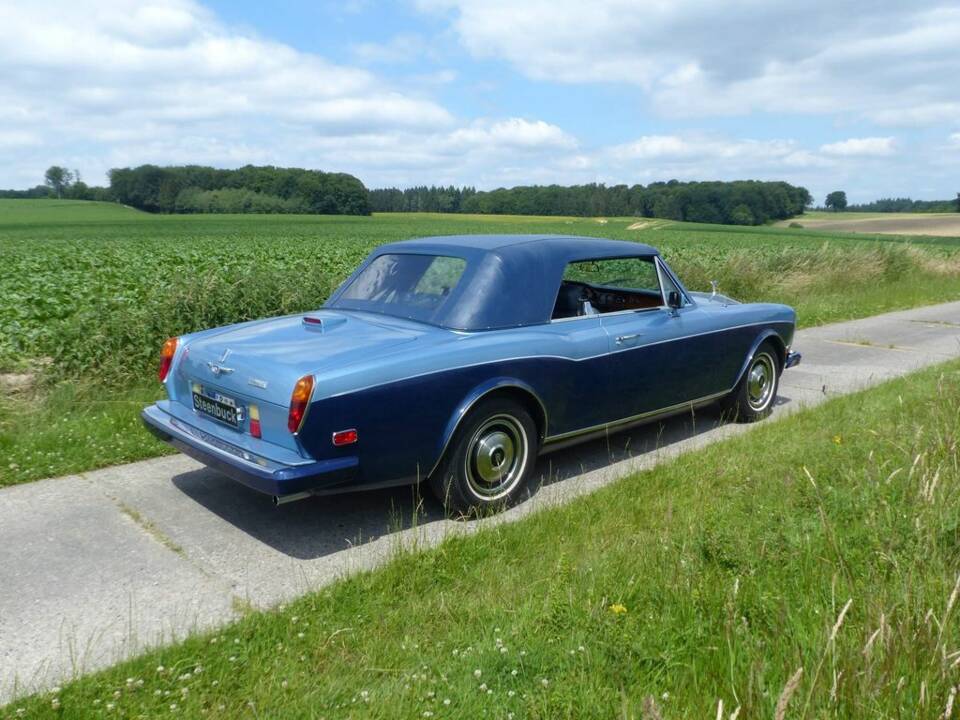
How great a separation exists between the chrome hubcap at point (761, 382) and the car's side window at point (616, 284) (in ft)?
4.10

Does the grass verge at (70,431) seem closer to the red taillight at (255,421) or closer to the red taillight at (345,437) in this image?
the red taillight at (255,421)

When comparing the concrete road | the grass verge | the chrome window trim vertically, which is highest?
the chrome window trim

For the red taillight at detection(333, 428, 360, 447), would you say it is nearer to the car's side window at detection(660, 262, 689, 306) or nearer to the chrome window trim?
the chrome window trim

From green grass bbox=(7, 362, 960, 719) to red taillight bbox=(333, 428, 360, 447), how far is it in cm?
62

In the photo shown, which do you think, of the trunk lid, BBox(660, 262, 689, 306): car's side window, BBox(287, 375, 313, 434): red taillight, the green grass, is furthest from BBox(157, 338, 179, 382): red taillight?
BBox(660, 262, 689, 306): car's side window

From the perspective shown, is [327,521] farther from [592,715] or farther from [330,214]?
[330,214]

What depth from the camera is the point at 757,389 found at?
6.56 metres

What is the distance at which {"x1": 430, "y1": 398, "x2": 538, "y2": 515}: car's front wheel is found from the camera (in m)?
4.27

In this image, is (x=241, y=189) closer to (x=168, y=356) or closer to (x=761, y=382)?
(x=761, y=382)

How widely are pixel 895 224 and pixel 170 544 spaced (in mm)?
67576

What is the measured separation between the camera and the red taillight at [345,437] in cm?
380

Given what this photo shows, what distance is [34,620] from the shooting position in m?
3.25

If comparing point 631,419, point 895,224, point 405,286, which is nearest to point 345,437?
point 405,286

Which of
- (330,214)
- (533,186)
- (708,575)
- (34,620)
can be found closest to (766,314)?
(708,575)
